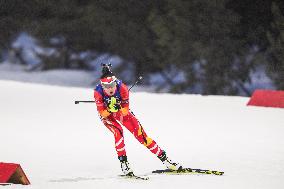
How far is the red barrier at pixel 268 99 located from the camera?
51.7 feet

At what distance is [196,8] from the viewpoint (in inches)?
1073

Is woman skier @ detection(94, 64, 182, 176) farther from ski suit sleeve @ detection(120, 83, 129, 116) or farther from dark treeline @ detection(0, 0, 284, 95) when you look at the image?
dark treeline @ detection(0, 0, 284, 95)

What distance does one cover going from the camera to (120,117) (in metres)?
8.04

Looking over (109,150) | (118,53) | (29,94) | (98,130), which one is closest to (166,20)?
(118,53)

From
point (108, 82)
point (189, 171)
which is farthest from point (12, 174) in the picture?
point (189, 171)

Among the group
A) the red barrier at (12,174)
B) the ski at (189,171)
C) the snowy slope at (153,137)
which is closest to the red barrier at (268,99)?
the snowy slope at (153,137)

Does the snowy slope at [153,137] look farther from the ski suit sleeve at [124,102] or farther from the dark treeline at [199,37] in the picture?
the dark treeline at [199,37]

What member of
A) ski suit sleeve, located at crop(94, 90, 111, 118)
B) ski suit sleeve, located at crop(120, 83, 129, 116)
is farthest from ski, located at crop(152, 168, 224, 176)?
ski suit sleeve, located at crop(94, 90, 111, 118)

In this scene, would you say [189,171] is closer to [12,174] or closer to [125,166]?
[125,166]

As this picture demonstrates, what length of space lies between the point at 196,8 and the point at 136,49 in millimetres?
4598

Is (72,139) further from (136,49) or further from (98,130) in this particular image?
(136,49)

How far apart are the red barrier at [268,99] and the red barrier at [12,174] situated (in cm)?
947

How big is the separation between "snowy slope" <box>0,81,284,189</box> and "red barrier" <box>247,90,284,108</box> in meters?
0.46

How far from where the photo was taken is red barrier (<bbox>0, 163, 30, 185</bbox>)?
290 inches
